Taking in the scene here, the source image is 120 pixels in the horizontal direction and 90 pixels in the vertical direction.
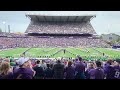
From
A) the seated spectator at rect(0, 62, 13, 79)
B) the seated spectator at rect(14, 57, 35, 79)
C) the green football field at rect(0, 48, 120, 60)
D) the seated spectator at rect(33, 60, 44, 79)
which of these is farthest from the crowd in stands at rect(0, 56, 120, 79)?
the green football field at rect(0, 48, 120, 60)

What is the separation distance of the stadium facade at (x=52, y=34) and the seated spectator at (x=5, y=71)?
252cm

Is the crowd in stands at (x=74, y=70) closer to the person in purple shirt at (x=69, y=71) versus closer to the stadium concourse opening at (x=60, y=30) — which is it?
the person in purple shirt at (x=69, y=71)

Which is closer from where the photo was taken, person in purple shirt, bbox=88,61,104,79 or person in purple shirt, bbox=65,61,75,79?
person in purple shirt, bbox=88,61,104,79

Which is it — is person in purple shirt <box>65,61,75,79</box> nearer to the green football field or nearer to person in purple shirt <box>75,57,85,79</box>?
person in purple shirt <box>75,57,85,79</box>

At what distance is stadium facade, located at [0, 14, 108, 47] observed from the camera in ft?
22.2

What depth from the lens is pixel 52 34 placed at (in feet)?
23.8

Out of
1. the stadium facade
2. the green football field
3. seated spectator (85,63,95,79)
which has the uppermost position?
the stadium facade

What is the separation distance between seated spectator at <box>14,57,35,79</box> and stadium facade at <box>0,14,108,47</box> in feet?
7.48

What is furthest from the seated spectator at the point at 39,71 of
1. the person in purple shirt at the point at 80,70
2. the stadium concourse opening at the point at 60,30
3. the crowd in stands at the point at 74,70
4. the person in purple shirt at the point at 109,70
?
the stadium concourse opening at the point at 60,30

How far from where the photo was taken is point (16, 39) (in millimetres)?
7262

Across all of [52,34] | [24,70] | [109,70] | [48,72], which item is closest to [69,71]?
[48,72]

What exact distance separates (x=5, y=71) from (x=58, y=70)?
131cm
